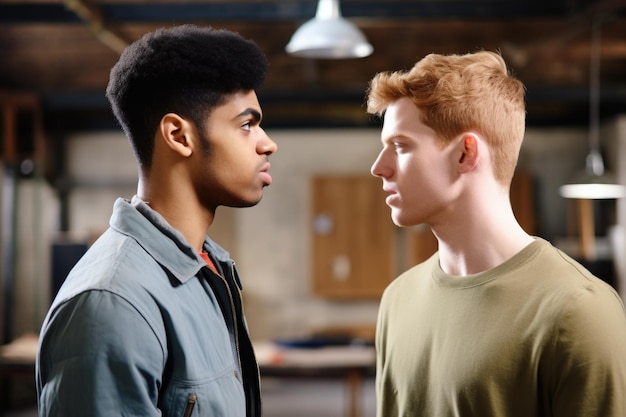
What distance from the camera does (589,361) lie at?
1484 mm

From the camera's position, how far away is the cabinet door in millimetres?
10047

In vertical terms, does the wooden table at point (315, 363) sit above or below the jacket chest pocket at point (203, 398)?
below

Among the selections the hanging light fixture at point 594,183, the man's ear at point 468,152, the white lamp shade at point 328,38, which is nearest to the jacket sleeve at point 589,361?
the man's ear at point 468,152

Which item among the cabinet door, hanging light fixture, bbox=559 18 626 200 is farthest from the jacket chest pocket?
the cabinet door

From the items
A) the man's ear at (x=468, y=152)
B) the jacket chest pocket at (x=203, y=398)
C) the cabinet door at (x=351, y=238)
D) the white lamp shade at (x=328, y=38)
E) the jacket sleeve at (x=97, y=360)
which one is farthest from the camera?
the cabinet door at (x=351, y=238)

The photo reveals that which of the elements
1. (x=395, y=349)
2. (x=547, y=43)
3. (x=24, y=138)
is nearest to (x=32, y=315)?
(x=24, y=138)

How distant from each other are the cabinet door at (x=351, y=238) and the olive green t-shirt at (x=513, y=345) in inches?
321

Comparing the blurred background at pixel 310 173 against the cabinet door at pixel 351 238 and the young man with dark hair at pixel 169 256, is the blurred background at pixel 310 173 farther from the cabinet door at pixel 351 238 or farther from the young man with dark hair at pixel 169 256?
the young man with dark hair at pixel 169 256

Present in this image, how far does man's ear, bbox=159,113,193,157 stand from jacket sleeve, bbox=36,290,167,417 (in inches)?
13.3

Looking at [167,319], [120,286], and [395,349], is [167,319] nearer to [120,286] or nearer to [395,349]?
[120,286]

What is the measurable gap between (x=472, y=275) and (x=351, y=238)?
8296 millimetres

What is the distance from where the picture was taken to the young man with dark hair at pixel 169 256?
49.8 inches

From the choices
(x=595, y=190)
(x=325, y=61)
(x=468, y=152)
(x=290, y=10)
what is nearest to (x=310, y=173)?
(x=325, y=61)

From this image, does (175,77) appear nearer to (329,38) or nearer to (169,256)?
(169,256)
